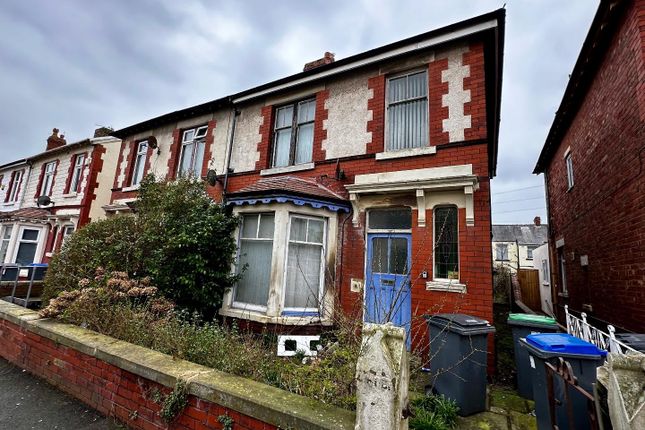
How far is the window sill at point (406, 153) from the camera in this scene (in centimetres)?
658

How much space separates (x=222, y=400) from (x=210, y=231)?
16.4ft

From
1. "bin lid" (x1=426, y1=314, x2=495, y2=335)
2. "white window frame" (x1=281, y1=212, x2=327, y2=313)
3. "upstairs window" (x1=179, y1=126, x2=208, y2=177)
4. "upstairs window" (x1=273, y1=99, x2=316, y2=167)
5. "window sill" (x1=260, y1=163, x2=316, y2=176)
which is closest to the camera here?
"bin lid" (x1=426, y1=314, x2=495, y2=335)

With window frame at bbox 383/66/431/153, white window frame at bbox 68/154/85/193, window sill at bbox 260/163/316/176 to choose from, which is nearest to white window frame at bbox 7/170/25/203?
white window frame at bbox 68/154/85/193

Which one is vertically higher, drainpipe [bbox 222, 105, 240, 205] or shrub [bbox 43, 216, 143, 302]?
drainpipe [bbox 222, 105, 240, 205]

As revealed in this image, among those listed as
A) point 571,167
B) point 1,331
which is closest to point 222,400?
point 1,331

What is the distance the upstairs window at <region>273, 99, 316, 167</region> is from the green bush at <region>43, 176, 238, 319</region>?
2.44 metres

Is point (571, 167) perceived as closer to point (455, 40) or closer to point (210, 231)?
point (455, 40)

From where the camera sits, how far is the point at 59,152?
16766mm

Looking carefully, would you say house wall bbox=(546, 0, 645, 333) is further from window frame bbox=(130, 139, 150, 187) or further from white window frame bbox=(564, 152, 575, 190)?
window frame bbox=(130, 139, 150, 187)

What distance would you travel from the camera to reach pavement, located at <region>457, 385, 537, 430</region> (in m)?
3.68

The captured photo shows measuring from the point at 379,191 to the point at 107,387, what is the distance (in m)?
5.52

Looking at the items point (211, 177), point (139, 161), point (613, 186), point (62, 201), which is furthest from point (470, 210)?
point (62, 201)

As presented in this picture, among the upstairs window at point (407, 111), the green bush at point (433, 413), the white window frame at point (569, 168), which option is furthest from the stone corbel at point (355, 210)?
the white window frame at point (569, 168)

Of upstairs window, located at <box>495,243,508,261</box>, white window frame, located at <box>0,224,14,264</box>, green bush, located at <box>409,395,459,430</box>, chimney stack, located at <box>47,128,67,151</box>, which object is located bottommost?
green bush, located at <box>409,395,459,430</box>
